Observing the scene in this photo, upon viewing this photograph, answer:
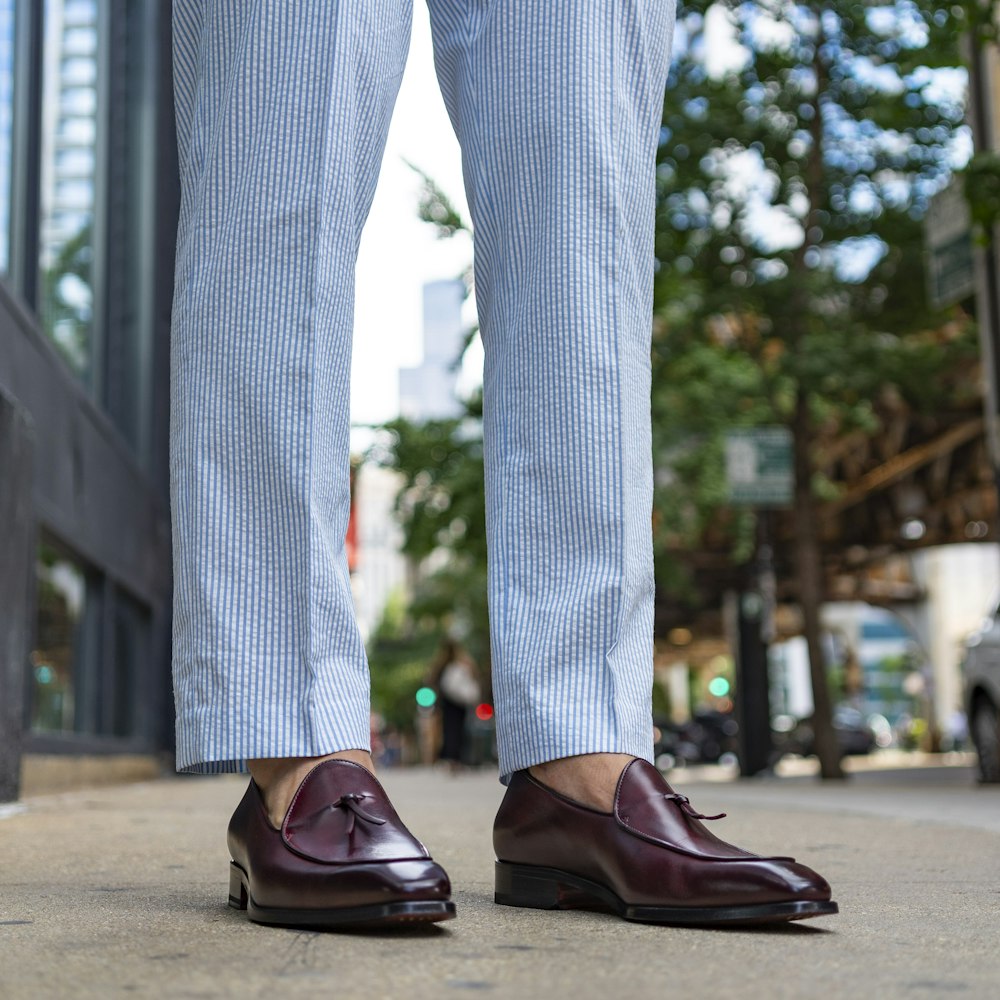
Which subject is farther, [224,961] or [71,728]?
[71,728]

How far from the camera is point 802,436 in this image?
13508 mm

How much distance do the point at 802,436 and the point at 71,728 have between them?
25.3 ft

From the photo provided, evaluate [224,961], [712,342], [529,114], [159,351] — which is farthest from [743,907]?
[712,342]

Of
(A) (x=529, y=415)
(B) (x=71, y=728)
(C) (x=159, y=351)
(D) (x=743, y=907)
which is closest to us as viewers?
(D) (x=743, y=907)

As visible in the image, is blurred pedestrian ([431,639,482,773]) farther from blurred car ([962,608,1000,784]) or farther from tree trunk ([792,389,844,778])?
blurred car ([962,608,1000,784])

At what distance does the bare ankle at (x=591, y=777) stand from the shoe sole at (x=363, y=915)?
0.27 metres

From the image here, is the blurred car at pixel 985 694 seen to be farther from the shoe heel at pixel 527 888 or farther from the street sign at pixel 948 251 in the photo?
the shoe heel at pixel 527 888

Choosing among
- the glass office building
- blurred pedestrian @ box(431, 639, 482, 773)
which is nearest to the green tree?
the glass office building

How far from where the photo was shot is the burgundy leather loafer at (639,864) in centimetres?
143

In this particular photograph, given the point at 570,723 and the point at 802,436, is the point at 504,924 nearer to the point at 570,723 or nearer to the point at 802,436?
the point at 570,723

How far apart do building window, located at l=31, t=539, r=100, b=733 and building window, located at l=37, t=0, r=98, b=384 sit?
123 centimetres

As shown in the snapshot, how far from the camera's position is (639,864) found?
1.50m

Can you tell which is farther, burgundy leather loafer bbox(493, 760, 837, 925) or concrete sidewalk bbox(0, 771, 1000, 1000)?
burgundy leather loafer bbox(493, 760, 837, 925)

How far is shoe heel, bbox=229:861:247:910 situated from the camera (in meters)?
1.59
